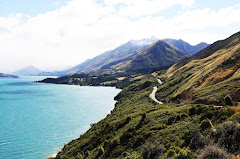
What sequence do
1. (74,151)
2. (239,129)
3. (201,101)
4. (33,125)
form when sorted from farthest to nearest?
(33,125) → (201,101) → (74,151) → (239,129)

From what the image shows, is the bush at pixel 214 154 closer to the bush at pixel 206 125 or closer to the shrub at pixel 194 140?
the shrub at pixel 194 140

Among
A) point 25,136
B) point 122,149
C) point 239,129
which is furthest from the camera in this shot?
point 25,136

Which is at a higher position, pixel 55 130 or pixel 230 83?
pixel 230 83

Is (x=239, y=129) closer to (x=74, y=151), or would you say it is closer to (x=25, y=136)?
(x=74, y=151)

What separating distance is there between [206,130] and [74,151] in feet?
155

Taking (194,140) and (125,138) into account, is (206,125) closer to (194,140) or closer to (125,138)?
(194,140)

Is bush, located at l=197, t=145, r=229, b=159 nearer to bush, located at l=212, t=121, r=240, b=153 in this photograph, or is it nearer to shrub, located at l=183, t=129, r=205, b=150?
bush, located at l=212, t=121, r=240, b=153

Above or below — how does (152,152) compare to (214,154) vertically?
below

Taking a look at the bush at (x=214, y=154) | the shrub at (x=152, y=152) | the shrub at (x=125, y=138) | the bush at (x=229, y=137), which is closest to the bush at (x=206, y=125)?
the bush at (x=229, y=137)

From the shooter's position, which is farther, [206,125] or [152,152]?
[206,125]

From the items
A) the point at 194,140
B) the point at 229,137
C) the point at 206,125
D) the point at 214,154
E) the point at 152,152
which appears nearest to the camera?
the point at 214,154

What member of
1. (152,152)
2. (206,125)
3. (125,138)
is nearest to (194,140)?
(206,125)

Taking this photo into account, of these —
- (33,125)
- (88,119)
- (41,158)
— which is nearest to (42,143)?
(41,158)

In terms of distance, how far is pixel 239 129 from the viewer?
74.8 feet
